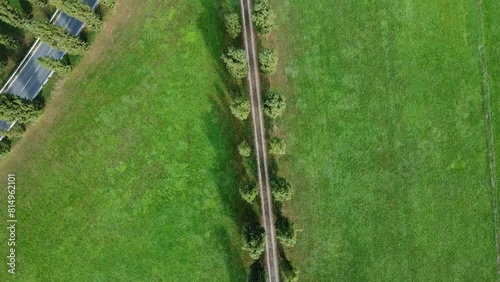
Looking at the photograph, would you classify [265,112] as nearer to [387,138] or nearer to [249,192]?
[249,192]

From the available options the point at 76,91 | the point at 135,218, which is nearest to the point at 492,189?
the point at 135,218

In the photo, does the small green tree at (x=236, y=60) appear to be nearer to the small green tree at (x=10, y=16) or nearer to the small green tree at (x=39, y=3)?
the small green tree at (x=39, y=3)

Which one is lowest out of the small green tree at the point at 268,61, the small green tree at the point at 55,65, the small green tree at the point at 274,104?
the small green tree at the point at 55,65

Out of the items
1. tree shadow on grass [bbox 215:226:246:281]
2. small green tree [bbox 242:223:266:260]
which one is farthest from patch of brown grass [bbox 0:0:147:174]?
small green tree [bbox 242:223:266:260]

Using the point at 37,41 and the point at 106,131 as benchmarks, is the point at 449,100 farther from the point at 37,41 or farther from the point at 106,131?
the point at 37,41

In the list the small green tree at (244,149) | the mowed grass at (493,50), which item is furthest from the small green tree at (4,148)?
the mowed grass at (493,50)

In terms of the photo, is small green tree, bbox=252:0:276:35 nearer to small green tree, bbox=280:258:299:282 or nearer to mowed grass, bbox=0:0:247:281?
mowed grass, bbox=0:0:247:281
